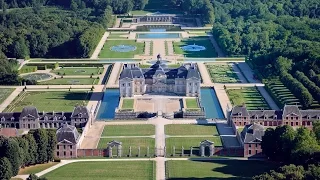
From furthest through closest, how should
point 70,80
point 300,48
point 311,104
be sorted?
point 300,48
point 70,80
point 311,104

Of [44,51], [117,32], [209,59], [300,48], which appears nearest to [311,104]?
[300,48]

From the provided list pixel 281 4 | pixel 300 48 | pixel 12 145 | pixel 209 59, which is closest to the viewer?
pixel 12 145

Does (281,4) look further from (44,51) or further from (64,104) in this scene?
(64,104)

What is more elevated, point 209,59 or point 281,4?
point 281,4

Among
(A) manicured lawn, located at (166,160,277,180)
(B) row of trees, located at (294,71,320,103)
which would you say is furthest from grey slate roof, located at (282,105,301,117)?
(A) manicured lawn, located at (166,160,277,180)

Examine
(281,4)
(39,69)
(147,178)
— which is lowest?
(147,178)

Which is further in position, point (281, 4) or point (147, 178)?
point (281, 4)

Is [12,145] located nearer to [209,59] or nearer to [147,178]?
[147,178]
